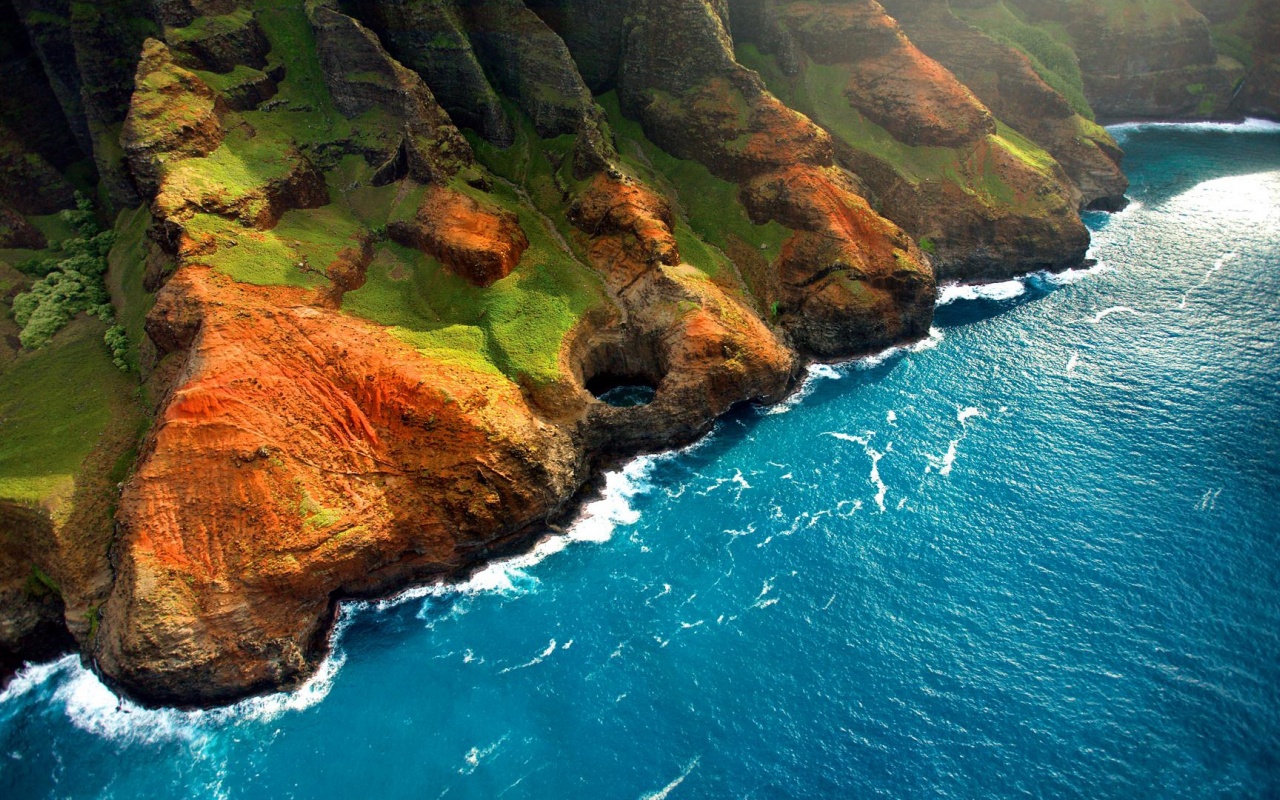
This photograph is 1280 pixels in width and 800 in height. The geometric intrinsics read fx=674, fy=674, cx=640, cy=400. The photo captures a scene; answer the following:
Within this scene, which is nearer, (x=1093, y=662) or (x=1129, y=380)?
(x=1093, y=662)

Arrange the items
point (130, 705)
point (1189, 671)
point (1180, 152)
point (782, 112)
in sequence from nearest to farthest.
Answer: point (1189, 671) < point (130, 705) < point (782, 112) < point (1180, 152)

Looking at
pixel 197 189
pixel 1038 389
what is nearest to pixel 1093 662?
pixel 1038 389

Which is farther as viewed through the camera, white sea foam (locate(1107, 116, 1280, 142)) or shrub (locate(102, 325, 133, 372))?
white sea foam (locate(1107, 116, 1280, 142))

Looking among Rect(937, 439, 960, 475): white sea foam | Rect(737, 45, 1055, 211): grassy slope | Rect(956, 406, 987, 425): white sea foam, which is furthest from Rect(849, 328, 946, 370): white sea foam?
Rect(737, 45, 1055, 211): grassy slope

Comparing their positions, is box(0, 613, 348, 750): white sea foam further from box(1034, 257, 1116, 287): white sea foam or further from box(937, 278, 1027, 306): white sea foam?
box(1034, 257, 1116, 287): white sea foam

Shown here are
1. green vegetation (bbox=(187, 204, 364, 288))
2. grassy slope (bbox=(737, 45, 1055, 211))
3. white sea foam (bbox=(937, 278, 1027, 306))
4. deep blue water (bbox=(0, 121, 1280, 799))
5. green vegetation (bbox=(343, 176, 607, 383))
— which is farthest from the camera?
grassy slope (bbox=(737, 45, 1055, 211))

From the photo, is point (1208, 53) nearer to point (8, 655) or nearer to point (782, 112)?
point (782, 112)
